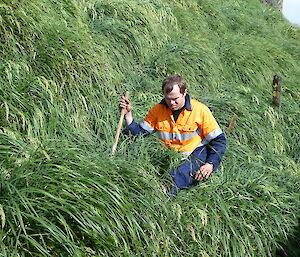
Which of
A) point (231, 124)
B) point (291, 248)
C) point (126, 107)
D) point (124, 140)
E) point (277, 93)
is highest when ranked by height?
point (277, 93)

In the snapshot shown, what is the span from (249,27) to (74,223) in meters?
8.82

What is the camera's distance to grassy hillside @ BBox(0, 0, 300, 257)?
3061 millimetres

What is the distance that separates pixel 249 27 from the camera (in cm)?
1083

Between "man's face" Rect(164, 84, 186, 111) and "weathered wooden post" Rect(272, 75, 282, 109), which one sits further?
"weathered wooden post" Rect(272, 75, 282, 109)

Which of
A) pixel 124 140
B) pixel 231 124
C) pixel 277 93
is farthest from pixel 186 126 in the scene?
pixel 277 93

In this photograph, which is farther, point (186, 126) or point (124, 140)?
point (124, 140)

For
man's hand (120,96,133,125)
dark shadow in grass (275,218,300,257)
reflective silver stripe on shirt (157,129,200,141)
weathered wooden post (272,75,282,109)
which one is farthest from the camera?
weathered wooden post (272,75,282,109)

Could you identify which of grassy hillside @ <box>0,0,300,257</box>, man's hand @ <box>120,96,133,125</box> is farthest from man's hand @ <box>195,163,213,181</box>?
man's hand @ <box>120,96,133,125</box>

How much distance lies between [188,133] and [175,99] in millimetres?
361

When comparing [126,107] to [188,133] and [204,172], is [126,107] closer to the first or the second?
[188,133]

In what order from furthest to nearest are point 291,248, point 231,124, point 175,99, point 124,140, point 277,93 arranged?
1. point 277,93
2. point 231,124
3. point 124,140
4. point 175,99
5. point 291,248

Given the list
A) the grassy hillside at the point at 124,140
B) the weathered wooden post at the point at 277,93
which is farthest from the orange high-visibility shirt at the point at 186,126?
the weathered wooden post at the point at 277,93

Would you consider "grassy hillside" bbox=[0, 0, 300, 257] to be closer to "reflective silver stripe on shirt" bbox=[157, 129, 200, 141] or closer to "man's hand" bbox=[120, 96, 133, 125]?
"reflective silver stripe on shirt" bbox=[157, 129, 200, 141]

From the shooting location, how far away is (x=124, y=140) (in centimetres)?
456
